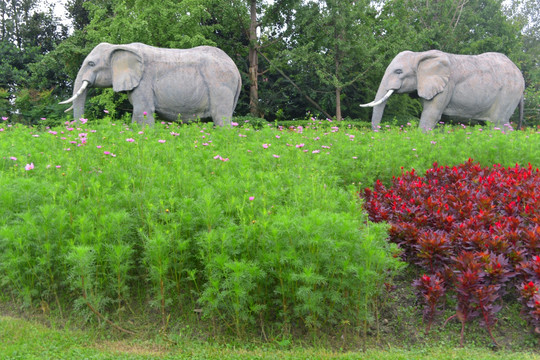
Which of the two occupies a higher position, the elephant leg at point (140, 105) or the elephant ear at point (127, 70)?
the elephant ear at point (127, 70)

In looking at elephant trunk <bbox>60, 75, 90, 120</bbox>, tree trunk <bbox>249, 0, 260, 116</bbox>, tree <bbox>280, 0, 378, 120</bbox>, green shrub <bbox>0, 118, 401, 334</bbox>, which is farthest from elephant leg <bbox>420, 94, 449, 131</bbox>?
green shrub <bbox>0, 118, 401, 334</bbox>

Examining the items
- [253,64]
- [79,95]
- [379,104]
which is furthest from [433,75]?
[79,95]

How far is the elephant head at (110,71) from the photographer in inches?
427

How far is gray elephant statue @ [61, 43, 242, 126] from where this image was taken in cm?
1091

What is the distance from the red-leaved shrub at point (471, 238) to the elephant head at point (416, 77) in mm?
7206

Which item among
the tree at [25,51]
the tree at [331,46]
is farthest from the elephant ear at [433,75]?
the tree at [25,51]

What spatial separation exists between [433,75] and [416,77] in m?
0.52

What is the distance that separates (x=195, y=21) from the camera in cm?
1805

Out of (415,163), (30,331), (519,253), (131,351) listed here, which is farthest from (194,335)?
(415,163)

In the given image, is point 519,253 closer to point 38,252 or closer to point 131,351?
point 131,351

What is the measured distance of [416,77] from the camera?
529 inches

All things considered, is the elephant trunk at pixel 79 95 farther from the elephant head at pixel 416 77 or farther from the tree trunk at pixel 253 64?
the tree trunk at pixel 253 64

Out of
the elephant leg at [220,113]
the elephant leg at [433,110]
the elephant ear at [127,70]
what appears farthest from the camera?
the elephant leg at [433,110]

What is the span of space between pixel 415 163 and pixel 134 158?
13.5 ft
